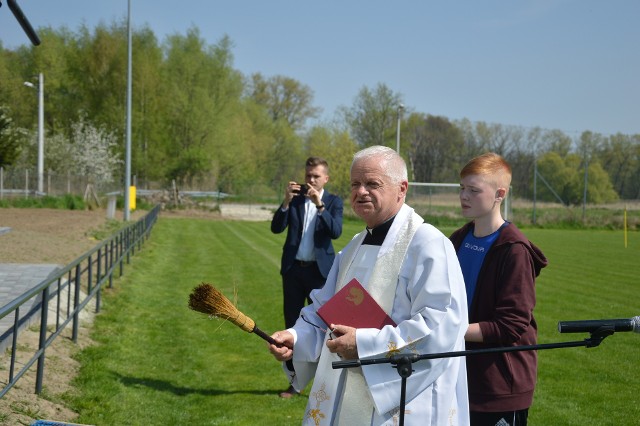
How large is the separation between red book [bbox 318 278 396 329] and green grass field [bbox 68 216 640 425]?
2.17 ft

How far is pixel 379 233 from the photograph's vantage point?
3346 millimetres

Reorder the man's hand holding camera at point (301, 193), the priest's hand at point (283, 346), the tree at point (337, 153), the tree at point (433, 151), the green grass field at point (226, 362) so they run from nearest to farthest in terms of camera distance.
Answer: the priest's hand at point (283, 346)
the man's hand holding camera at point (301, 193)
the green grass field at point (226, 362)
the tree at point (337, 153)
the tree at point (433, 151)

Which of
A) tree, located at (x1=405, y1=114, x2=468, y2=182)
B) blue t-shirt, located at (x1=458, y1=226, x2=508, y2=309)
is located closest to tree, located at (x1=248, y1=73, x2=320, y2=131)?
tree, located at (x1=405, y1=114, x2=468, y2=182)

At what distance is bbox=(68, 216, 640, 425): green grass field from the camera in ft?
21.9

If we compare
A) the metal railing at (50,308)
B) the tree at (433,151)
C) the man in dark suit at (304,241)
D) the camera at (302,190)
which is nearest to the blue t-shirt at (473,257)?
the metal railing at (50,308)

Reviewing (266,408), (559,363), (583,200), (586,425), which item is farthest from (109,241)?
(583,200)

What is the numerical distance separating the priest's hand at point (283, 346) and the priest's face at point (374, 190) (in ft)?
2.05

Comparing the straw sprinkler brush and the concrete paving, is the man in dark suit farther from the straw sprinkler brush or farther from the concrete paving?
the straw sprinkler brush

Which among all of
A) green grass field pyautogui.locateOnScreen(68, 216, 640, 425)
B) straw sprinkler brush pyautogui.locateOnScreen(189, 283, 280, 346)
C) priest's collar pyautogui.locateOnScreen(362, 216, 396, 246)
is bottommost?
green grass field pyautogui.locateOnScreen(68, 216, 640, 425)

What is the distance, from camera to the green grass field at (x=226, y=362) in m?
6.68

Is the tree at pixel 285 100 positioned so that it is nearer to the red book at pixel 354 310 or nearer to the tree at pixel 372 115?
the tree at pixel 372 115

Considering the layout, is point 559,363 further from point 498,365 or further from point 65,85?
point 65,85

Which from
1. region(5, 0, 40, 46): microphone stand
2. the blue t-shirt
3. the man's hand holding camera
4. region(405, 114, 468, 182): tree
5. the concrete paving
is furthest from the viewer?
region(405, 114, 468, 182): tree

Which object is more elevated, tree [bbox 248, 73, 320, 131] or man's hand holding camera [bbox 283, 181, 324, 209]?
tree [bbox 248, 73, 320, 131]
